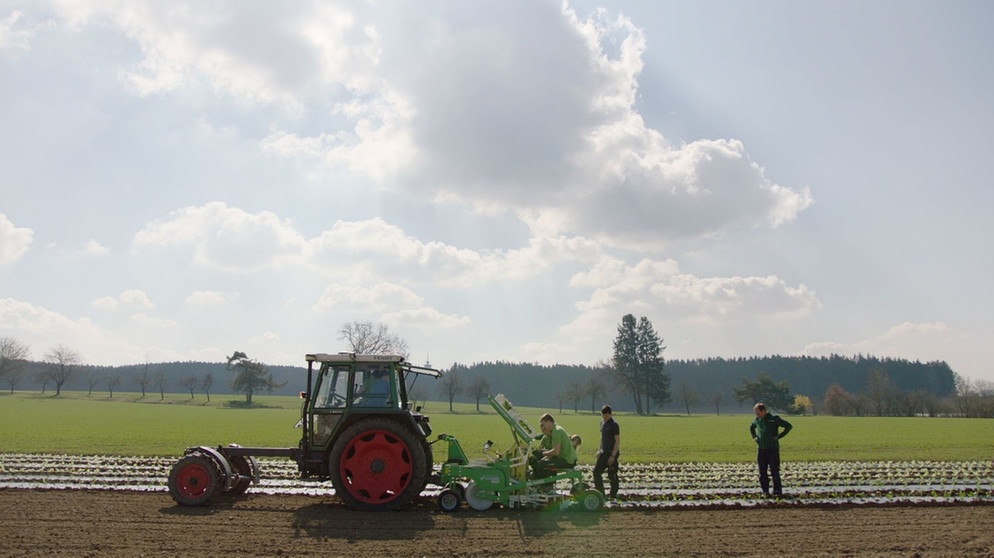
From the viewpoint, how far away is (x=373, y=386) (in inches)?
404

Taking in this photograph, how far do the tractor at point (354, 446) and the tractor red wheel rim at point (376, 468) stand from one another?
15 millimetres

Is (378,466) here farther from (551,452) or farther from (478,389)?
(478,389)

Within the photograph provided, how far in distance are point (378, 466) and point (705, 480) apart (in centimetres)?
745

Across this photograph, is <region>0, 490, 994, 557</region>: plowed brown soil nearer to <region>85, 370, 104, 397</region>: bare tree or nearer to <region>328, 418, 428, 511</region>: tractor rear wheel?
<region>328, 418, 428, 511</region>: tractor rear wheel

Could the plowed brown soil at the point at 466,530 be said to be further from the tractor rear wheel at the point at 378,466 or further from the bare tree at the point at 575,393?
the bare tree at the point at 575,393

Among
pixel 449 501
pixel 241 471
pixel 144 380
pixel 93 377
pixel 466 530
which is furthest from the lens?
pixel 93 377

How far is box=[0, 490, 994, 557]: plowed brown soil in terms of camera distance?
741cm

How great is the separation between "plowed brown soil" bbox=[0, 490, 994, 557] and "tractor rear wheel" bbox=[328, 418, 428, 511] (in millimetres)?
264

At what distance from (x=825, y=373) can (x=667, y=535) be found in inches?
6244

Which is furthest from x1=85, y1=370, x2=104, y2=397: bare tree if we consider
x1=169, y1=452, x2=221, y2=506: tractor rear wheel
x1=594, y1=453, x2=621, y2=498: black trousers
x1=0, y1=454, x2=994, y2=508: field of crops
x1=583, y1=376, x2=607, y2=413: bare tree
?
x1=594, y1=453, x2=621, y2=498: black trousers

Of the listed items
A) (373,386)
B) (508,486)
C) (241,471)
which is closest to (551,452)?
(508,486)

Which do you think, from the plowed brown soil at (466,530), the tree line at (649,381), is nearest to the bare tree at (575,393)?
the tree line at (649,381)

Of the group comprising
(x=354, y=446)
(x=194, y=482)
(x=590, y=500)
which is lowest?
(x=590, y=500)

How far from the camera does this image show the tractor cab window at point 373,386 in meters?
10.2
